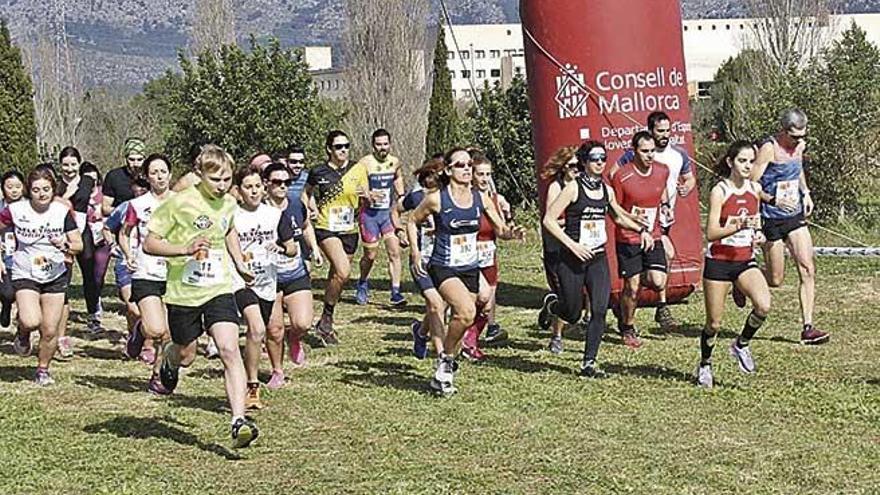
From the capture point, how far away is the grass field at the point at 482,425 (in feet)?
26.1

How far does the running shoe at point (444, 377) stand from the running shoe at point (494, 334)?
2.50m

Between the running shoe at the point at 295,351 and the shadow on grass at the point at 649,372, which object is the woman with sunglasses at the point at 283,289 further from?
the shadow on grass at the point at 649,372

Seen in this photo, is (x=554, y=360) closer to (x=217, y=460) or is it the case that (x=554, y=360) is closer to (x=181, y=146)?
(x=217, y=460)

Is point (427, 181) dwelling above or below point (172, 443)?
above

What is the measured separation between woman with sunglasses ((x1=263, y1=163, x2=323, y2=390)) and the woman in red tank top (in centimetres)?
318

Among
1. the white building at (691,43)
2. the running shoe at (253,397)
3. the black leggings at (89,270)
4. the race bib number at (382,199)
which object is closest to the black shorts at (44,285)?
the running shoe at (253,397)

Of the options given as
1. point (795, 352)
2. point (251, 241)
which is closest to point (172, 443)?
point (251, 241)

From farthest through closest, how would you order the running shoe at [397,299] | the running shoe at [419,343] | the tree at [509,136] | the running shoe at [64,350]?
the tree at [509,136], the running shoe at [397,299], the running shoe at [64,350], the running shoe at [419,343]

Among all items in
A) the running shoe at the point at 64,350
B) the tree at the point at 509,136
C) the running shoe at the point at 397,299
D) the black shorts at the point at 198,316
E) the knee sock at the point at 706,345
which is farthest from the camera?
the tree at the point at 509,136

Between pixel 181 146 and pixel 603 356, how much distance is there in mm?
18657

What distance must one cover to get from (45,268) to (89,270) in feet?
9.62

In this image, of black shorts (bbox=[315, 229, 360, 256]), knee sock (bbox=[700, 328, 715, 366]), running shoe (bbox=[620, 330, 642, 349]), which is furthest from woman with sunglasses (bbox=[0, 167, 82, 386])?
knee sock (bbox=[700, 328, 715, 366])

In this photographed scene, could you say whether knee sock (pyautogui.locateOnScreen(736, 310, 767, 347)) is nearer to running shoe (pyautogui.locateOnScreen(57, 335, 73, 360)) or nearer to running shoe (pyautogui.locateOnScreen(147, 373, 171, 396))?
running shoe (pyautogui.locateOnScreen(147, 373, 171, 396))

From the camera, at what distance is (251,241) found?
10.2 m
